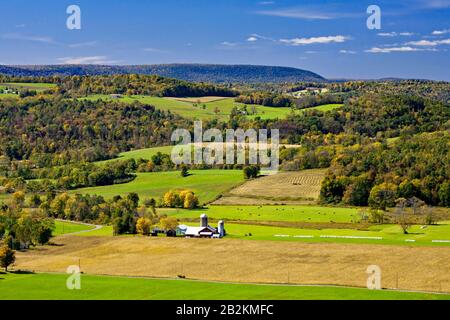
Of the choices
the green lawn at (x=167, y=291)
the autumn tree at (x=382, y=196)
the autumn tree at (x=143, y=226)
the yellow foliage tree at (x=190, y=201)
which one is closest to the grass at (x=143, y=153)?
the yellow foliage tree at (x=190, y=201)

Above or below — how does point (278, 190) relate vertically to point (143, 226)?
above

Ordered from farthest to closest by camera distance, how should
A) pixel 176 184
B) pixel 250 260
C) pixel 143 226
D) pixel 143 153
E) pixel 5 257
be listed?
pixel 143 153 < pixel 176 184 < pixel 143 226 < pixel 250 260 < pixel 5 257

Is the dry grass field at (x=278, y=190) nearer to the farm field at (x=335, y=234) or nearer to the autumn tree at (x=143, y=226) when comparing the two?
the farm field at (x=335, y=234)

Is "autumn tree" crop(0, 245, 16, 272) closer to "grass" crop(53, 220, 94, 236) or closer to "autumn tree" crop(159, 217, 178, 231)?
"grass" crop(53, 220, 94, 236)

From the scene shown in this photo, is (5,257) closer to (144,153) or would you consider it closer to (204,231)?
(204,231)

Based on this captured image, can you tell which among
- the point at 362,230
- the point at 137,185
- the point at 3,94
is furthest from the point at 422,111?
the point at 3,94

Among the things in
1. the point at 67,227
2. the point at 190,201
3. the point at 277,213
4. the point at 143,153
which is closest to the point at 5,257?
the point at 67,227
